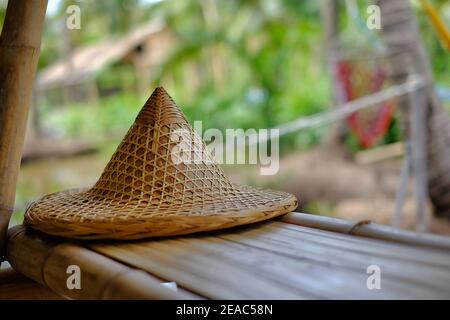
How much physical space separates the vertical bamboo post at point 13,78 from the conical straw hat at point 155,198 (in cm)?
6

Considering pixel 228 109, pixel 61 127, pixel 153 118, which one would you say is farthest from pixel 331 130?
pixel 61 127

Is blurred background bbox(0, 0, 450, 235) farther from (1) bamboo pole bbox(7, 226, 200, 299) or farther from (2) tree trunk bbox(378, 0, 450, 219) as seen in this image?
(1) bamboo pole bbox(7, 226, 200, 299)

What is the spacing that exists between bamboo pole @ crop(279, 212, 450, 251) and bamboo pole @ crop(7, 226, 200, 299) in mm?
277

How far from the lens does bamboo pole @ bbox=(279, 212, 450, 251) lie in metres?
→ 0.61

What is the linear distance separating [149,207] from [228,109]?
6052 millimetres

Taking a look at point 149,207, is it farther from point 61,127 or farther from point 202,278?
point 61,127

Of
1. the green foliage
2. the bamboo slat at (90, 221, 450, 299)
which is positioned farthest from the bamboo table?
the green foliage

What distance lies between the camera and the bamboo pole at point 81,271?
1.75 feet

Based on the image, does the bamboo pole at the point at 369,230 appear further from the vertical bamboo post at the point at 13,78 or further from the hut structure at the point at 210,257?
the vertical bamboo post at the point at 13,78

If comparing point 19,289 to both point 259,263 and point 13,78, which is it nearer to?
point 13,78

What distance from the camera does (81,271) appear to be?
0.61m

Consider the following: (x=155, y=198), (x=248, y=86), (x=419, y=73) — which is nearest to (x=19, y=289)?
(x=155, y=198)

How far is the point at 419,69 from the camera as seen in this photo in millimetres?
2621

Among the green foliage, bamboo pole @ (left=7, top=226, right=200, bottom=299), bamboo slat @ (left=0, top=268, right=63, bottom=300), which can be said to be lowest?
bamboo slat @ (left=0, top=268, right=63, bottom=300)
